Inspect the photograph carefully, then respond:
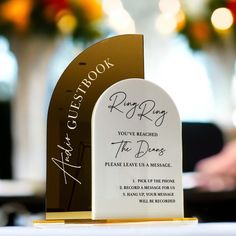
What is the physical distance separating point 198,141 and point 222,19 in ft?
1.90

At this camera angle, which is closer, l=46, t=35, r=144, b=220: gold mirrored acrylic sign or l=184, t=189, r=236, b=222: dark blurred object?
l=46, t=35, r=144, b=220: gold mirrored acrylic sign

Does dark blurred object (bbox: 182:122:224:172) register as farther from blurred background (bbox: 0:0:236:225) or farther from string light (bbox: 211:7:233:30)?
string light (bbox: 211:7:233:30)

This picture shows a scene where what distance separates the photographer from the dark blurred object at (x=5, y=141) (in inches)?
90.6

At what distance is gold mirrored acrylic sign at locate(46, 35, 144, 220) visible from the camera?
75cm

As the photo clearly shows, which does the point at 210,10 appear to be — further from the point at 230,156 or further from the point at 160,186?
the point at 160,186

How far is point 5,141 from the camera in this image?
2.33 m

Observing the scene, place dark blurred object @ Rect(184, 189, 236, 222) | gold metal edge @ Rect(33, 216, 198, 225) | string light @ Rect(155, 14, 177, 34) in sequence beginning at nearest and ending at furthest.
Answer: gold metal edge @ Rect(33, 216, 198, 225) < dark blurred object @ Rect(184, 189, 236, 222) < string light @ Rect(155, 14, 177, 34)

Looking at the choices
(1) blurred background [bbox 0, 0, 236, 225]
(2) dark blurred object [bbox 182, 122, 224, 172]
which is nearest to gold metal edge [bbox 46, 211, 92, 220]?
(1) blurred background [bbox 0, 0, 236, 225]

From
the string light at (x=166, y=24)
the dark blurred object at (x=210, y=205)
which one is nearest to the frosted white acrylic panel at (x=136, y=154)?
the dark blurred object at (x=210, y=205)

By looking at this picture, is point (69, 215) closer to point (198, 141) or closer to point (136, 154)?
point (136, 154)

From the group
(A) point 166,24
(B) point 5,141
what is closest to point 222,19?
(A) point 166,24

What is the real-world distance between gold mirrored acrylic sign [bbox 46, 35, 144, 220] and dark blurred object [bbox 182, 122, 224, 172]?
1.61 meters

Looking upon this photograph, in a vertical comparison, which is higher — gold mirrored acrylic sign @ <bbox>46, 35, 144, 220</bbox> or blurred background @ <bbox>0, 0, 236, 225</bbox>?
blurred background @ <bbox>0, 0, 236, 225</bbox>

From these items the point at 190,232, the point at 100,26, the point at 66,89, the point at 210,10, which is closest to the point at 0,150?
the point at 100,26
